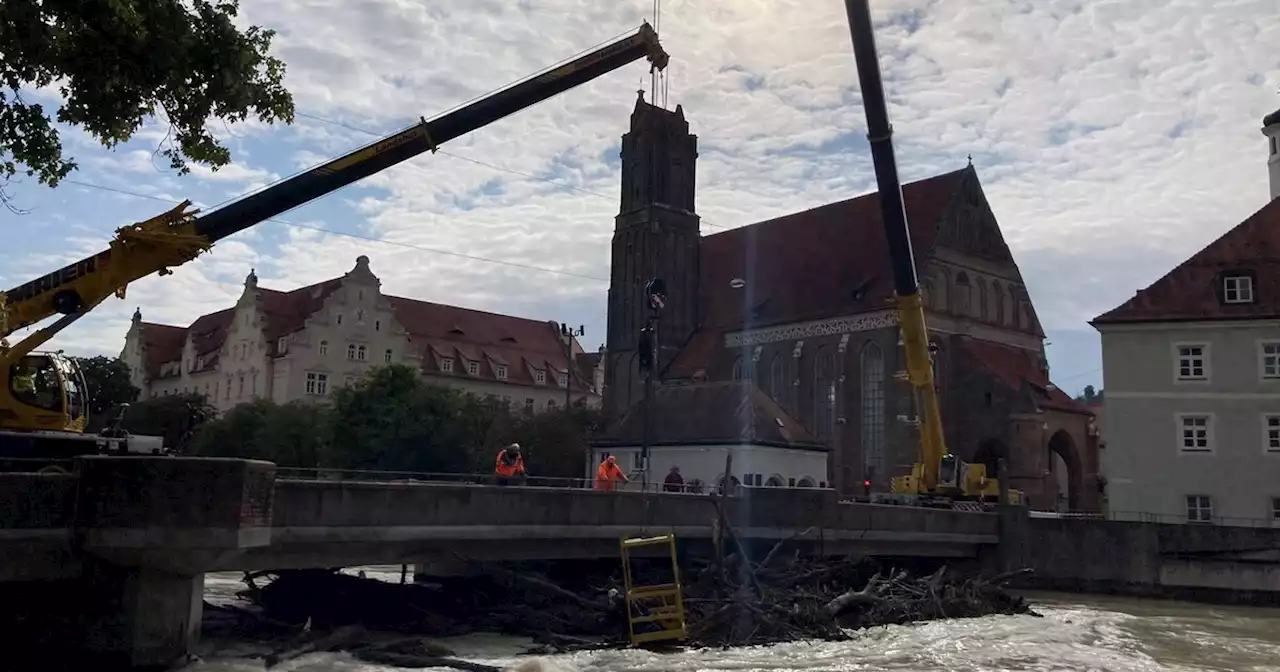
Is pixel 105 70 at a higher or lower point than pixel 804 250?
lower

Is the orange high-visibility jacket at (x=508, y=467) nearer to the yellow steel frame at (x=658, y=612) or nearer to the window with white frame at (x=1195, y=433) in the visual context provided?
the yellow steel frame at (x=658, y=612)

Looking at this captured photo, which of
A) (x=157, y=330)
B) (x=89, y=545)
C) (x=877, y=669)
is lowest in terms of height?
(x=877, y=669)

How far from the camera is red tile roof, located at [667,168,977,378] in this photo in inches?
2207

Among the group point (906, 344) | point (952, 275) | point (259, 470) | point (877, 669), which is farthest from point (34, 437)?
point (952, 275)

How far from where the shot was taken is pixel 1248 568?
32.0 meters

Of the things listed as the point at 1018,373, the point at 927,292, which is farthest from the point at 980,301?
the point at 1018,373

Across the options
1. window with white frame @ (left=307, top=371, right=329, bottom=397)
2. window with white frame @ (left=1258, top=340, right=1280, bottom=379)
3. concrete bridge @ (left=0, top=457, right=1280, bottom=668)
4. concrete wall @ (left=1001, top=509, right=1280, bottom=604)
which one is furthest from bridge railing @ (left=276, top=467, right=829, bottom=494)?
window with white frame @ (left=307, top=371, right=329, bottom=397)

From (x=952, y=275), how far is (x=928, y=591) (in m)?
32.5

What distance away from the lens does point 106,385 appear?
6900 cm

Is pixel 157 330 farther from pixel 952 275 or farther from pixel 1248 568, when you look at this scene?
pixel 1248 568

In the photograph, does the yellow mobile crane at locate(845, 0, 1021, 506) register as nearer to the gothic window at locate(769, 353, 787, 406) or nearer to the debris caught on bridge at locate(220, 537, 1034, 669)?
the debris caught on bridge at locate(220, 537, 1034, 669)

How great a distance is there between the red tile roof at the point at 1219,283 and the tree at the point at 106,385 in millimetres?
56485

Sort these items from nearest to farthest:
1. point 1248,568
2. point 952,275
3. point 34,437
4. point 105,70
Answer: point 105,70, point 34,437, point 1248,568, point 952,275

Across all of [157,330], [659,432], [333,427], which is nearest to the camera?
[659,432]
